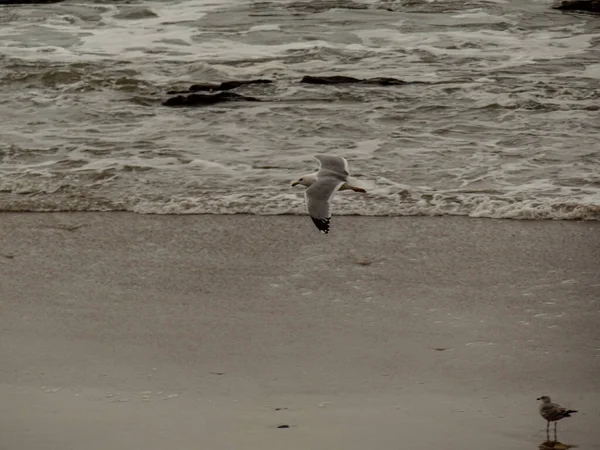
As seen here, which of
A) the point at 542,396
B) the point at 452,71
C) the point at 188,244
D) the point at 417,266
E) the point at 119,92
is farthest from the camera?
the point at 452,71

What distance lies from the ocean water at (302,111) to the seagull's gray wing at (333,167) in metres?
0.29

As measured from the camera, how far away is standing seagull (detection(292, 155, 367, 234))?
5906mm

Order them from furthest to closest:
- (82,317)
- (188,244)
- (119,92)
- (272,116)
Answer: (119,92) < (272,116) < (188,244) < (82,317)

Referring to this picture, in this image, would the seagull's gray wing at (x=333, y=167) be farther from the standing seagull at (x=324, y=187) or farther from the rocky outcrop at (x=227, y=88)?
the rocky outcrop at (x=227, y=88)

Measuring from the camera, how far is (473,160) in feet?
26.9

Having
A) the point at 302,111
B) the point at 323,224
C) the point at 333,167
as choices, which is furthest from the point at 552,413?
the point at 302,111

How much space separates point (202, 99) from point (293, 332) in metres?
5.49

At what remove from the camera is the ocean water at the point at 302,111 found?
7.45 m

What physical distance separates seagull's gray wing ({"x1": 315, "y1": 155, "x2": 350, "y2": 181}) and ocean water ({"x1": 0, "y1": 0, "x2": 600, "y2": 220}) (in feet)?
0.96

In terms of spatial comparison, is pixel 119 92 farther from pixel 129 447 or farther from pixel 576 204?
pixel 129 447

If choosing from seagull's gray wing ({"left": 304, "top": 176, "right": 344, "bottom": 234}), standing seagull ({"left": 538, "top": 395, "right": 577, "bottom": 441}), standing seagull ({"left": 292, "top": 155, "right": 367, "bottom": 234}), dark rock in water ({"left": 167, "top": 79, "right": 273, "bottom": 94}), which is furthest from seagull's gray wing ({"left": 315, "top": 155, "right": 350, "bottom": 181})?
dark rock in water ({"left": 167, "top": 79, "right": 273, "bottom": 94})

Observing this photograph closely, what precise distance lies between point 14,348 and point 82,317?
438mm

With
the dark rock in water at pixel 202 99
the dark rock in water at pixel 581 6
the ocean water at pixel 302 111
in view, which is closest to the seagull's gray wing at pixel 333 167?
the ocean water at pixel 302 111


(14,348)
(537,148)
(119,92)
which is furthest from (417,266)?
(119,92)
